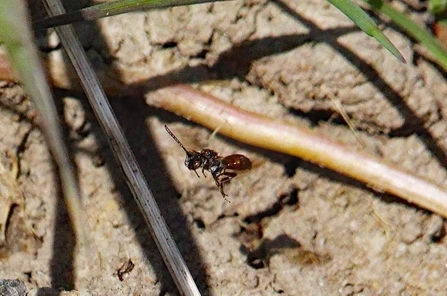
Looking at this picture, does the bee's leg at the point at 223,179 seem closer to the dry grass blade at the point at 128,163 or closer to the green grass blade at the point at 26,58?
the dry grass blade at the point at 128,163

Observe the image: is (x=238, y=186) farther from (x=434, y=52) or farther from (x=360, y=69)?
(x=434, y=52)

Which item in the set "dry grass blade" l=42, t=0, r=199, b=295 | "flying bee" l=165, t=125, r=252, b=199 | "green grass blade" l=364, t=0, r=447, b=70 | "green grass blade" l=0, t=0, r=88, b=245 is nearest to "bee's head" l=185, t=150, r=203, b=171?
"flying bee" l=165, t=125, r=252, b=199

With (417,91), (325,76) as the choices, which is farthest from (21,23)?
(417,91)

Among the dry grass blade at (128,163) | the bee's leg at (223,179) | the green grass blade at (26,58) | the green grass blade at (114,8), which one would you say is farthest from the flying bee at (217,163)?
the green grass blade at (26,58)

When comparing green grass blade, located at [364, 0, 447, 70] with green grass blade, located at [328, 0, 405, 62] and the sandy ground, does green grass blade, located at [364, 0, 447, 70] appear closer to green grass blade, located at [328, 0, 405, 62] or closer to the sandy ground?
the sandy ground

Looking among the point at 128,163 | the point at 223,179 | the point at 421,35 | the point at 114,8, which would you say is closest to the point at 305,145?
the point at 223,179

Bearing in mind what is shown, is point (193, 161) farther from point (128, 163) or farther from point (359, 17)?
point (359, 17)
